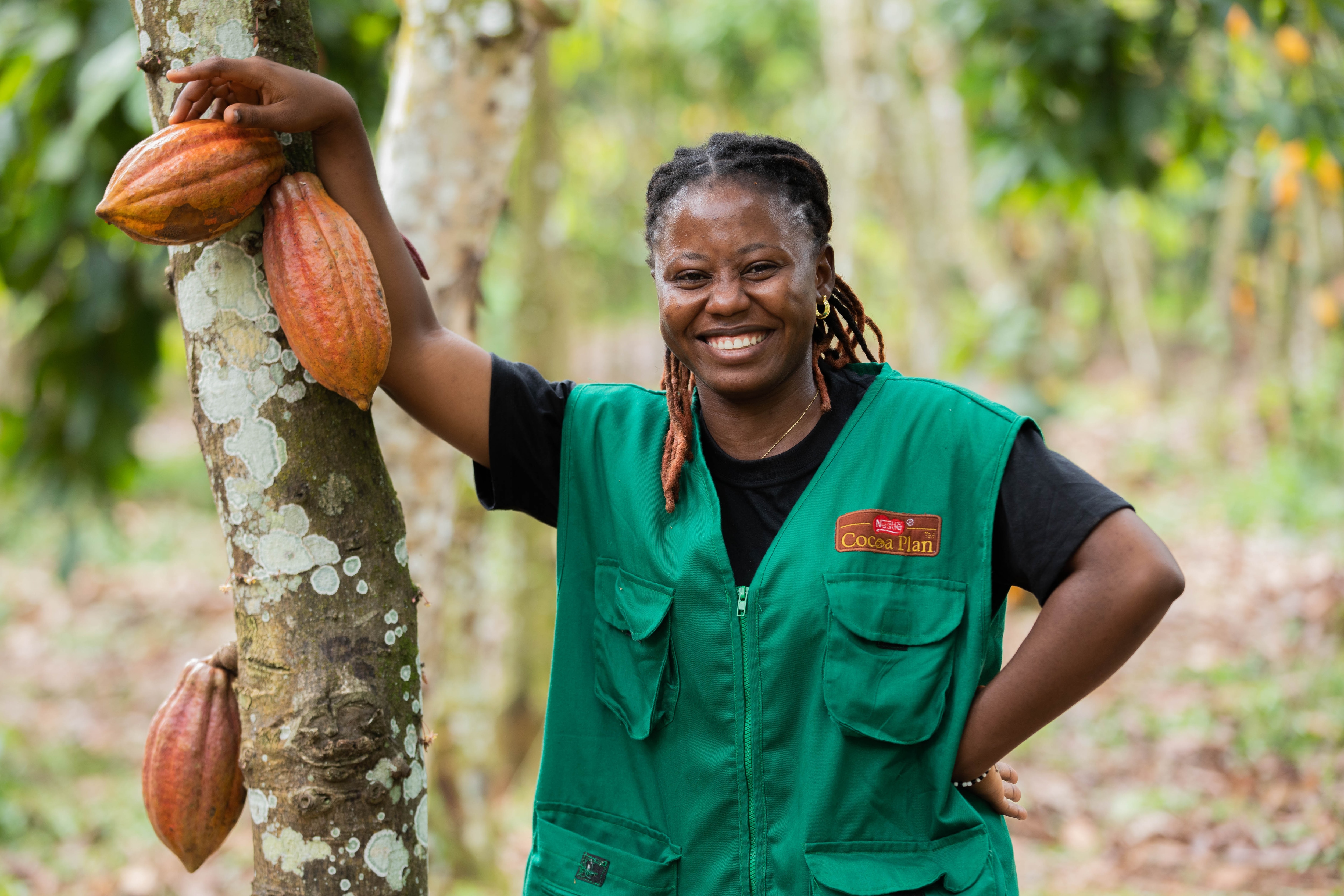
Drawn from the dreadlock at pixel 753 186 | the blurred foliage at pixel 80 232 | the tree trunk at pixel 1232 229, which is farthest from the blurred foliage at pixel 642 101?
the dreadlock at pixel 753 186

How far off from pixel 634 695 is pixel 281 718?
512 mm

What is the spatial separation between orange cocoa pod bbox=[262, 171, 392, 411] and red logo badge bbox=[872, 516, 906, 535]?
0.72 m

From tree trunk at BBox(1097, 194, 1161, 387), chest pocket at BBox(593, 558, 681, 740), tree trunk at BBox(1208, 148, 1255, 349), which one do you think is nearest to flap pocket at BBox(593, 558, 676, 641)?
chest pocket at BBox(593, 558, 681, 740)

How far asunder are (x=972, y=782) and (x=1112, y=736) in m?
3.80

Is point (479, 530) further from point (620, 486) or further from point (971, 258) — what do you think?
point (971, 258)

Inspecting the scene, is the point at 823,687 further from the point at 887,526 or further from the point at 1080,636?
the point at 1080,636

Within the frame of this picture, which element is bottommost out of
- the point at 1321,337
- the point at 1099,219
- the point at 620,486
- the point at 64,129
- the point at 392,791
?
the point at 392,791

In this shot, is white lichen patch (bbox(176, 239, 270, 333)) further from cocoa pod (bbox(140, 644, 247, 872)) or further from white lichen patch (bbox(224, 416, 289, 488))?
cocoa pod (bbox(140, 644, 247, 872))

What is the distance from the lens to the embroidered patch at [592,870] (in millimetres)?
1599

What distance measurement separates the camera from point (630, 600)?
5.43 ft

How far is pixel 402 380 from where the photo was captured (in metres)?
1.64

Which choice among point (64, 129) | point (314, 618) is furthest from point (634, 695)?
point (64, 129)

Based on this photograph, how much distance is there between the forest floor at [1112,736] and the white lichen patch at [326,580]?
108 inches

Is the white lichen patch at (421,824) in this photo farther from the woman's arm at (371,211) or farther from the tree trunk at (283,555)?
the woman's arm at (371,211)
